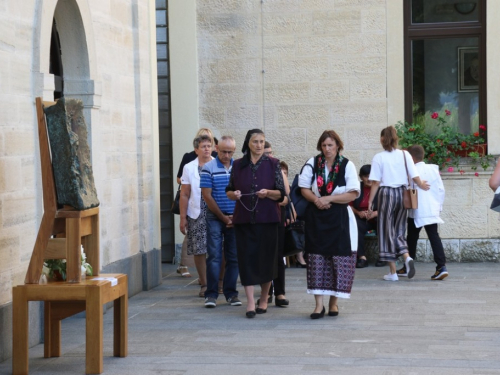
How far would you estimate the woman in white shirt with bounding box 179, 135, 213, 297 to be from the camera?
35.7 ft

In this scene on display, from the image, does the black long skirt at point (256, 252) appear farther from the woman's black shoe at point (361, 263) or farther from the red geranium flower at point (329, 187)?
the woman's black shoe at point (361, 263)

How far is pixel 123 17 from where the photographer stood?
10977mm

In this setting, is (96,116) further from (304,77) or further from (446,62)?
(446,62)

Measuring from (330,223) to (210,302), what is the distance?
1.65 metres

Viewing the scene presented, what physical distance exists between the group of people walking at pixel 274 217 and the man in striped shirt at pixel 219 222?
0.4 inches

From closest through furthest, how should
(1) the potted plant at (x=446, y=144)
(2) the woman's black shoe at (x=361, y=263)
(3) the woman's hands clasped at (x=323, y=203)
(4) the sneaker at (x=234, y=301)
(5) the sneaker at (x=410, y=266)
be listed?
(3) the woman's hands clasped at (x=323, y=203), (4) the sneaker at (x=234, y=301), (5) the sneaker at (x=410, y=266), (2) the woman's black shoe at (x=361, y=263), (1) the potted plant at (x=446, y=144)

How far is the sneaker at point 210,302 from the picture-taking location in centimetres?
1016

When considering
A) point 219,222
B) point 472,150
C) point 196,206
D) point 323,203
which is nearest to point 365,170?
point 472,150

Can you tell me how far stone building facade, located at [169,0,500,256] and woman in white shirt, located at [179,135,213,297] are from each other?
3.31m

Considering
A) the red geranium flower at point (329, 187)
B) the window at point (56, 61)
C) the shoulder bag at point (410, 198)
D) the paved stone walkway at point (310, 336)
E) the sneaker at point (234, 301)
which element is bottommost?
the paved stone walkway at point (310, 336)

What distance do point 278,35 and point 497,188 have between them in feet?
23.2

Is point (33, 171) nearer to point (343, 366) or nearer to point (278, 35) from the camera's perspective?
point (343, 366)

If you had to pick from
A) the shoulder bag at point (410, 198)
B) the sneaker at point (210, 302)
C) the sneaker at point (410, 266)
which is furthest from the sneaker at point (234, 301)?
the shoulder bag at point (410, 198)

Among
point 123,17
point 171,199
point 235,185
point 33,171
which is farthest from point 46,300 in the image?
point 171,199
